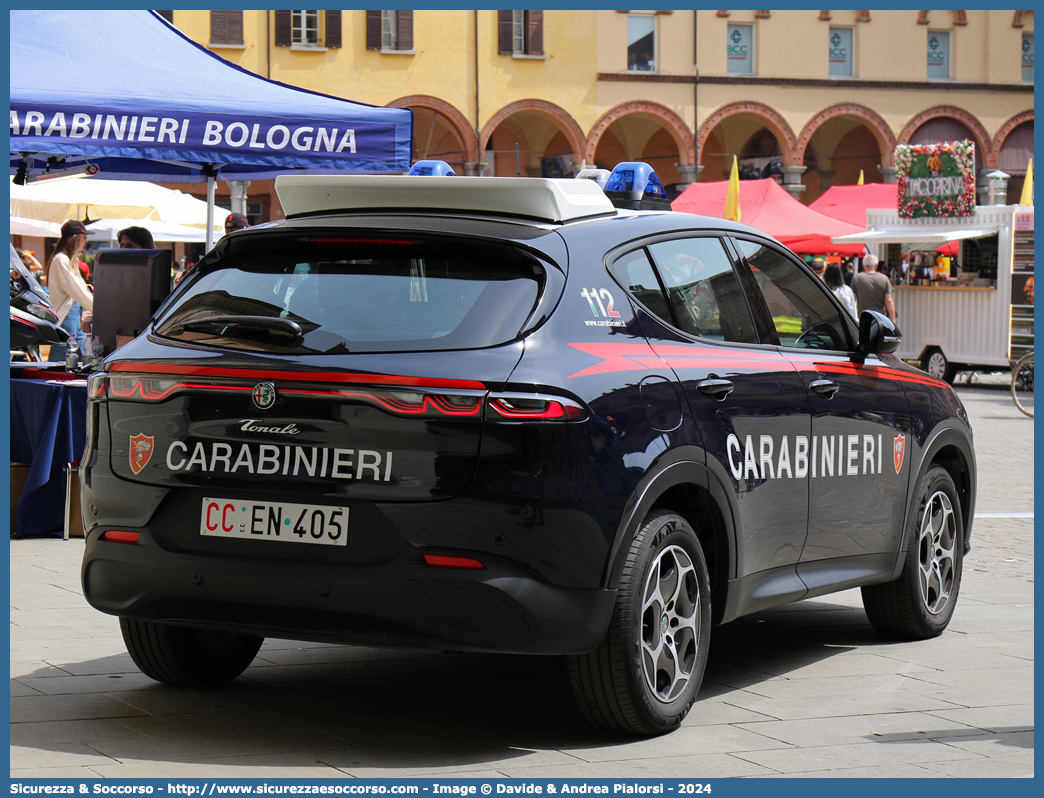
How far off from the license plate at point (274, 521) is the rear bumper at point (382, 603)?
0.25 feet

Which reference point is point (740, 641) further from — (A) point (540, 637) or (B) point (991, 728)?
(A) point (540, 637)

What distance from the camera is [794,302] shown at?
237 inches

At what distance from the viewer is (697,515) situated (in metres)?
5.09

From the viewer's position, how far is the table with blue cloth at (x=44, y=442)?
8.91m

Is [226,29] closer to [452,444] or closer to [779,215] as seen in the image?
[779,215]

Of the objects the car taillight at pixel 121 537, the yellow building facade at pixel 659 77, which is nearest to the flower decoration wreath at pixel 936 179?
the yellow building facade at pixel 659 77

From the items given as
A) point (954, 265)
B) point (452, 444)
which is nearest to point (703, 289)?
point (452, 444)

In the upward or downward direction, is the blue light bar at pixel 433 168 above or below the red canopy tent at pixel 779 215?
below

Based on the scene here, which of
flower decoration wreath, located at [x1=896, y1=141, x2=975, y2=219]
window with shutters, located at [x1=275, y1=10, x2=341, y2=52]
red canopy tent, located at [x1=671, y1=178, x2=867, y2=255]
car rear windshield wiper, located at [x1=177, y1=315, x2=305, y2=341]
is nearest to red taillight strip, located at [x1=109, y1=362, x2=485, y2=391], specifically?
car rear windshield wiper, located at [x1=177, y1=315, x2=305, y2=341]

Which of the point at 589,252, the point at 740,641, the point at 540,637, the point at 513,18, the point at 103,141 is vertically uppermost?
the point at 513,18

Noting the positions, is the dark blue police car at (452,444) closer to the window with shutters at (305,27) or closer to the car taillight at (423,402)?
the car taillight at (423,402)

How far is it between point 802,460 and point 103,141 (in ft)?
18.3

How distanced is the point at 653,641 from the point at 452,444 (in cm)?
100

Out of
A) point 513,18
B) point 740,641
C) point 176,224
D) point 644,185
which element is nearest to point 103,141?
point 644,185
